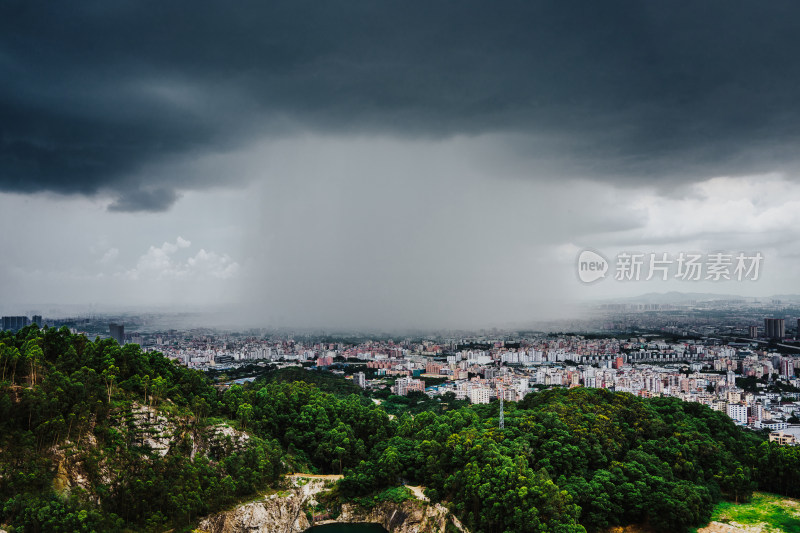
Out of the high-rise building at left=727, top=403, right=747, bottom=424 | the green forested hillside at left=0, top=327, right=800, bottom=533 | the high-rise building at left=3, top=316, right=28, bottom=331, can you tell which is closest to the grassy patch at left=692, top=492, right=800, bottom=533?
the green forested hillside at left=0, top=327, right=800, bottom=533

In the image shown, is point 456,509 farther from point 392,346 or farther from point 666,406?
point 392,346

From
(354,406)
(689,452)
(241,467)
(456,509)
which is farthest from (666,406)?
(241,467)

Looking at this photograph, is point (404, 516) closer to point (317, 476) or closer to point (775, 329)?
point (317, 476)

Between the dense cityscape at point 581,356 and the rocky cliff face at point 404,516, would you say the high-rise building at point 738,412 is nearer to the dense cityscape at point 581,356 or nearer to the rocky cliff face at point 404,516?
the dense cityscape at point 581,356

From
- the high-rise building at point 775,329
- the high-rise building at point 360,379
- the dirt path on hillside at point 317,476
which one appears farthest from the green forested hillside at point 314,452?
the high-rise building at point 775,329

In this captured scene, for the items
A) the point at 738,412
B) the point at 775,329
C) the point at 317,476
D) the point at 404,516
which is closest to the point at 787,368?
the point at 775,329

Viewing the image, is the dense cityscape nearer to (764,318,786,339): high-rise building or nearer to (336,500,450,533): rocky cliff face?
(764,318,786,339): high-rise building
